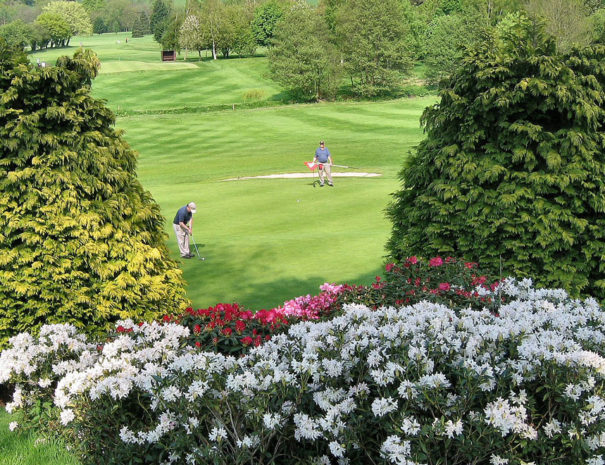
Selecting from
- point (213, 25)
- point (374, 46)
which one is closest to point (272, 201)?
point (374, 46)

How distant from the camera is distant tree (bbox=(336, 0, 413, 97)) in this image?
88.1m

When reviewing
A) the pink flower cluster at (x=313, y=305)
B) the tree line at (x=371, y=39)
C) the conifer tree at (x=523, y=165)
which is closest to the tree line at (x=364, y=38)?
the tree line at (x=371, y=39)

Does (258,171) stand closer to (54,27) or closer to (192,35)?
(192,35)

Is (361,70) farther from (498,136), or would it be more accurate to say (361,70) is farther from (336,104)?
(498,136)

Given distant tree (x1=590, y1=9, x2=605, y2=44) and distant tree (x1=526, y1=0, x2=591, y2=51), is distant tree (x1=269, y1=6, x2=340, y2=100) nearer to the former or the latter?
distant tree (x1=526, y1=0, x2=591, y2=51)

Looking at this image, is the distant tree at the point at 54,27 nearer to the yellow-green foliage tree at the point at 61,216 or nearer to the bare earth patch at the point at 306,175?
the bare earth patch at the point at 306,175

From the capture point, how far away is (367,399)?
5.28 m

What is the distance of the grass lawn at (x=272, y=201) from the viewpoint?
14.2m

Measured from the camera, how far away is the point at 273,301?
12.6 metres

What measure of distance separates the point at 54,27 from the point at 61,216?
520 feet

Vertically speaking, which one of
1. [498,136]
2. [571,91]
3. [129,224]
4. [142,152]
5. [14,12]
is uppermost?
[14,12]

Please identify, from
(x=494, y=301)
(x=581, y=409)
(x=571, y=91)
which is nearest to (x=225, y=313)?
(x=494, y=301)

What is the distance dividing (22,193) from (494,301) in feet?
21.7

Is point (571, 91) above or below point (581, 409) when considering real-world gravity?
above
